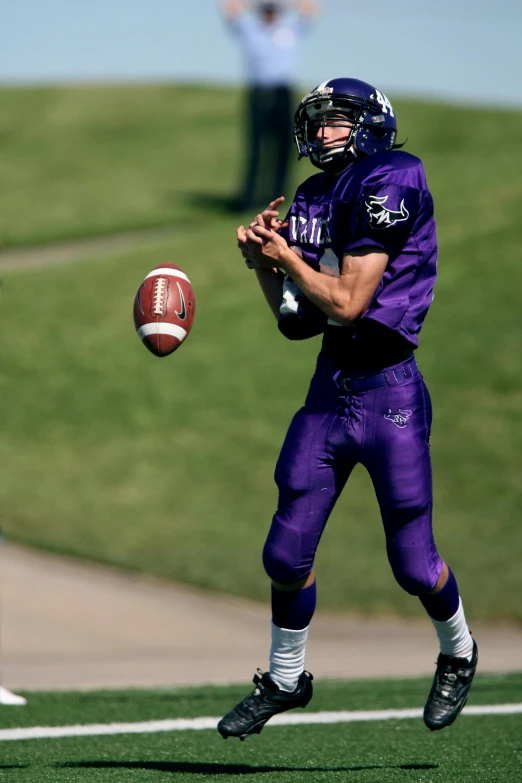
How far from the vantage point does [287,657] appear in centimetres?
420

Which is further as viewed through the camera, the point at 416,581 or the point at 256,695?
the point at 256,695

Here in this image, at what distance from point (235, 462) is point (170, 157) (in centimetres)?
1427

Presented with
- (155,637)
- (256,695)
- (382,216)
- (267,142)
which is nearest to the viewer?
(382,216)

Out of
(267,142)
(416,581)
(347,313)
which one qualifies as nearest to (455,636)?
(416,581)

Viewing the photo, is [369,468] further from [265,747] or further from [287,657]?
[265,747]

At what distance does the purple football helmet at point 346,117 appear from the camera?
405 cm

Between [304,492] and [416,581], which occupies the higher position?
[304,492]

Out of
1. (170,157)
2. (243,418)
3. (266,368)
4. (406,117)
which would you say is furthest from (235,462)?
(406,117)

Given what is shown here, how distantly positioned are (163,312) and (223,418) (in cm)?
732

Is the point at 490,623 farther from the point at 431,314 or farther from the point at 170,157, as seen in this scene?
the point at 170,157

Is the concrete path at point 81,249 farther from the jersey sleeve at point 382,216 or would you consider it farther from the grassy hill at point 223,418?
the jersey sleeve at point 382,216

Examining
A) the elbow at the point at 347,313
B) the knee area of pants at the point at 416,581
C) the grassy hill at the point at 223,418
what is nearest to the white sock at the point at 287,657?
the knee area of pants at the point at 416,581

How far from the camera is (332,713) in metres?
5.62

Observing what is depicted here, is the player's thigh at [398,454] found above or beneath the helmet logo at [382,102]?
beneath
